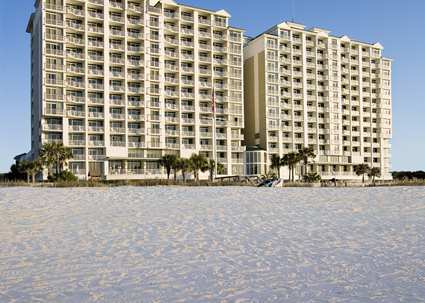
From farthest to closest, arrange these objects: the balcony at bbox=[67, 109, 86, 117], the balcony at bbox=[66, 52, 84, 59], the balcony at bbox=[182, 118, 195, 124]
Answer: the balcony at bbox=[182, 118, 195, 124], the balcony at bbox=[66, 52, 84, 59], the balcony at bbox=[67, 109, 86, 117]

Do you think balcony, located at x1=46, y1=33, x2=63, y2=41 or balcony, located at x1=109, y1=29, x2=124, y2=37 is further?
balcony, located at x1=109, y1=29, x2=124, y2=37

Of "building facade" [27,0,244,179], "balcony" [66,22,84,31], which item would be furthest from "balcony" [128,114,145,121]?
"balcony" [66,22,84,31]

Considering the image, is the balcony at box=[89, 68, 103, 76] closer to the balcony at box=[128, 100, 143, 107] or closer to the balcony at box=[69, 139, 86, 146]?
the balcony at box=[128, 100, 143, 107]

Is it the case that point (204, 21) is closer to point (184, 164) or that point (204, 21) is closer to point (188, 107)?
point (188, 107)

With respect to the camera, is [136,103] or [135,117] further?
[136,103]

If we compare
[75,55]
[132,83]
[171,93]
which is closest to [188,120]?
[171,93]

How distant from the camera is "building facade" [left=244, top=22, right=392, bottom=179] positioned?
9819 cm

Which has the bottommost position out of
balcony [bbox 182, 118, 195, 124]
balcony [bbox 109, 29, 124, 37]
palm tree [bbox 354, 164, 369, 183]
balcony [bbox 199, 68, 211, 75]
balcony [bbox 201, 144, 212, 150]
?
palm tree [bbox 354, 164, 369, 183]

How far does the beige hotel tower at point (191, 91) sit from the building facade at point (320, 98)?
263 mm

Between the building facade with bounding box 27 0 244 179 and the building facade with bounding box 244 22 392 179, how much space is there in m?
7.46

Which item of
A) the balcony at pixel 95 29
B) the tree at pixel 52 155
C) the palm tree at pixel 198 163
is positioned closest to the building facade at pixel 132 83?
the balcony at pixel 95 29

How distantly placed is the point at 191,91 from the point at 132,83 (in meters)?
12.1

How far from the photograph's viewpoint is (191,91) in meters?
89.9

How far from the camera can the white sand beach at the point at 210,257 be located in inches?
303
